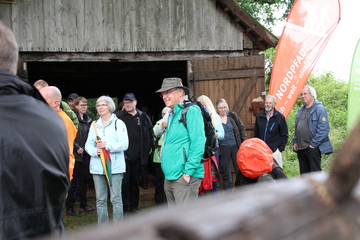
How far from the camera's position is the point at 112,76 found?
1188cm

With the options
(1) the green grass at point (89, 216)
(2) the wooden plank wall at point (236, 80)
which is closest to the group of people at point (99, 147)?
(1) the green grass at point (89, 216)

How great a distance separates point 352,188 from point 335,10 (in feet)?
27.1

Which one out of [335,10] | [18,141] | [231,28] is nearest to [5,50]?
[18,141]

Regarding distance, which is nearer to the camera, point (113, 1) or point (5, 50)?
point (5, 50)

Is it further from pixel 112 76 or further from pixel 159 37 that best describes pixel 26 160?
pixel 112 76

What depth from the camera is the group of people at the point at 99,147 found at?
4.74 ft

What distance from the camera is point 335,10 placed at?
25.8ft

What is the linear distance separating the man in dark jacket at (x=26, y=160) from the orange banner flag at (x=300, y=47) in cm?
677

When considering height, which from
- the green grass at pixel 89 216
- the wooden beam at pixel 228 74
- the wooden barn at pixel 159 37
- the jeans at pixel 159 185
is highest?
the wooden barn at pixel 159 37

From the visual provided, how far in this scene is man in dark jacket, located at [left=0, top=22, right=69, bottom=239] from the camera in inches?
55.7

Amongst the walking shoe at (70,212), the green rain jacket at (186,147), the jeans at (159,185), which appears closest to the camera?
the green rain jacket at (186,147)

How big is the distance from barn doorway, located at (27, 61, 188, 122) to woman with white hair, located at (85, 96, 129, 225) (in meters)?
4.92

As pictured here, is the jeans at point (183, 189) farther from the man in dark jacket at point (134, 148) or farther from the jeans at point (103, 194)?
the man in dark jacket at point (134, 148)

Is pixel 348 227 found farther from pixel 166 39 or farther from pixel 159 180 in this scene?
pixel 166 39
